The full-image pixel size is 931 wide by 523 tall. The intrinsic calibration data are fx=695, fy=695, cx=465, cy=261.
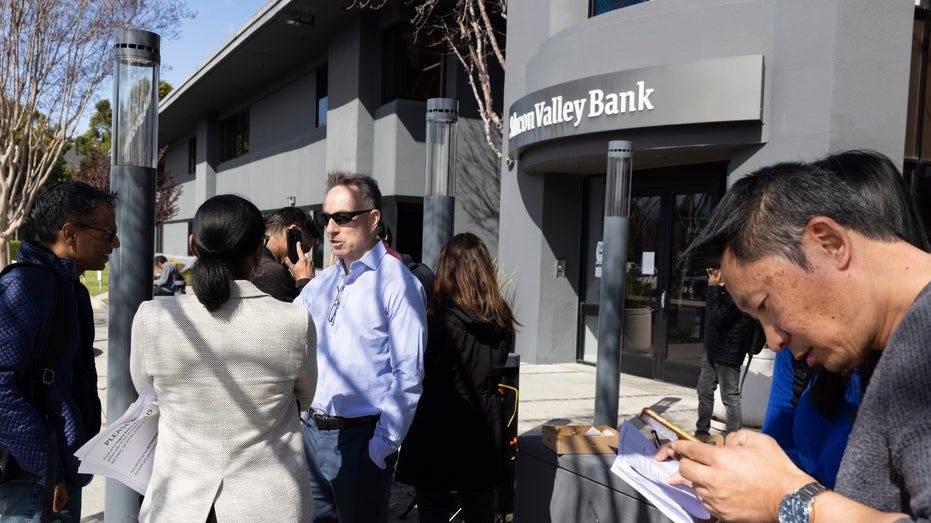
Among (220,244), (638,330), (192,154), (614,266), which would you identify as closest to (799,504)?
(220,244)

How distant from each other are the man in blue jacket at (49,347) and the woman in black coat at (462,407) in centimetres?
145

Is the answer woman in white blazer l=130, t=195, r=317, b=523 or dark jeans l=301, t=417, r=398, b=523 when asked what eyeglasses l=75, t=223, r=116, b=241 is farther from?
dark jeans l=301, t=417, r=398, b=523

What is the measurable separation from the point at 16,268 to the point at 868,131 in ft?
24.5

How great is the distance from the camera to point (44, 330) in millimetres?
2498

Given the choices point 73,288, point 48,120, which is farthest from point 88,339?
point 48,120

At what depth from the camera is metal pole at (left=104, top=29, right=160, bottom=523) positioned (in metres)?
3.11

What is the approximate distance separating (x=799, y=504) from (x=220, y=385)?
5.32ft

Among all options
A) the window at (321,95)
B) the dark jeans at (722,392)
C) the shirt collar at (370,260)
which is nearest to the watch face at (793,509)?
the shirt collar at (370,260)

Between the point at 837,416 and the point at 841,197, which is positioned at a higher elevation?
the point at 841,197

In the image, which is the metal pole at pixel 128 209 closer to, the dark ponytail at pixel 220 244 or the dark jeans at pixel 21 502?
the dark jeans at pixel 21 502

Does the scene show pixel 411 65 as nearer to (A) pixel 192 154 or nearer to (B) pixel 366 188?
(B) pixel 366 188

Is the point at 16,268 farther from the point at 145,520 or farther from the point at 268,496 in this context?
the point at 268,496

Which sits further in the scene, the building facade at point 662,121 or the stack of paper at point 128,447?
the building facade at point 662,121

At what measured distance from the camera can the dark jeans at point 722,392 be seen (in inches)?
253
